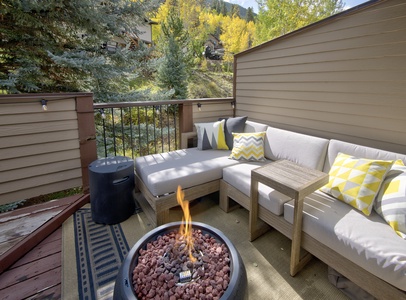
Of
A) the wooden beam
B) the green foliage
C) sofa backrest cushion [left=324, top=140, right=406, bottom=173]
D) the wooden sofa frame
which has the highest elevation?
the green foliage

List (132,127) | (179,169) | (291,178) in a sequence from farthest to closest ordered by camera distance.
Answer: (132,127), (179,169), (291,178)

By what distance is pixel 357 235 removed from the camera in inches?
53.2

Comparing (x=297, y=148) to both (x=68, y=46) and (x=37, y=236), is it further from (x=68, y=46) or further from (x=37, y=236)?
(x=68, y=46)

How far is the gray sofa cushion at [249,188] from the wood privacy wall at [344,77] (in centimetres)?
97

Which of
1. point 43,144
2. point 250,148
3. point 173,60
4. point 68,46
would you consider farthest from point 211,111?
point 173,60

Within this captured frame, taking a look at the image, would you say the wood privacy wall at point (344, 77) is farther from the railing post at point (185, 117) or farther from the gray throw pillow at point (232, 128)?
the railing post at point (185, 117)

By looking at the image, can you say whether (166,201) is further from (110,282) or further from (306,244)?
(306,244)

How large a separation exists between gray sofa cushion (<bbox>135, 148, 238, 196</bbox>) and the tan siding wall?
786 mm

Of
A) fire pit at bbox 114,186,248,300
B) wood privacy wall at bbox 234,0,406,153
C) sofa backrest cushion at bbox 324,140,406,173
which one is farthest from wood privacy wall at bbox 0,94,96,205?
sofa backrest cushion at bbox 324,140,406,173

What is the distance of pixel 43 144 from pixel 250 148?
2.31 meters

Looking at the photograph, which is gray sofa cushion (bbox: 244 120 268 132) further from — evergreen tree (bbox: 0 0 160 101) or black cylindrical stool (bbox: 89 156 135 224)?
evergreen tree (bbox: 0 0 160 101)

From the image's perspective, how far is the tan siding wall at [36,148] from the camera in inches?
82.7

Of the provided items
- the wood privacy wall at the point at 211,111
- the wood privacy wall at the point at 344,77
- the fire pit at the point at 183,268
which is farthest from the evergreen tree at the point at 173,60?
the fire pit at the point at 183,268

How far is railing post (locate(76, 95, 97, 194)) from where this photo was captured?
2424 mm
